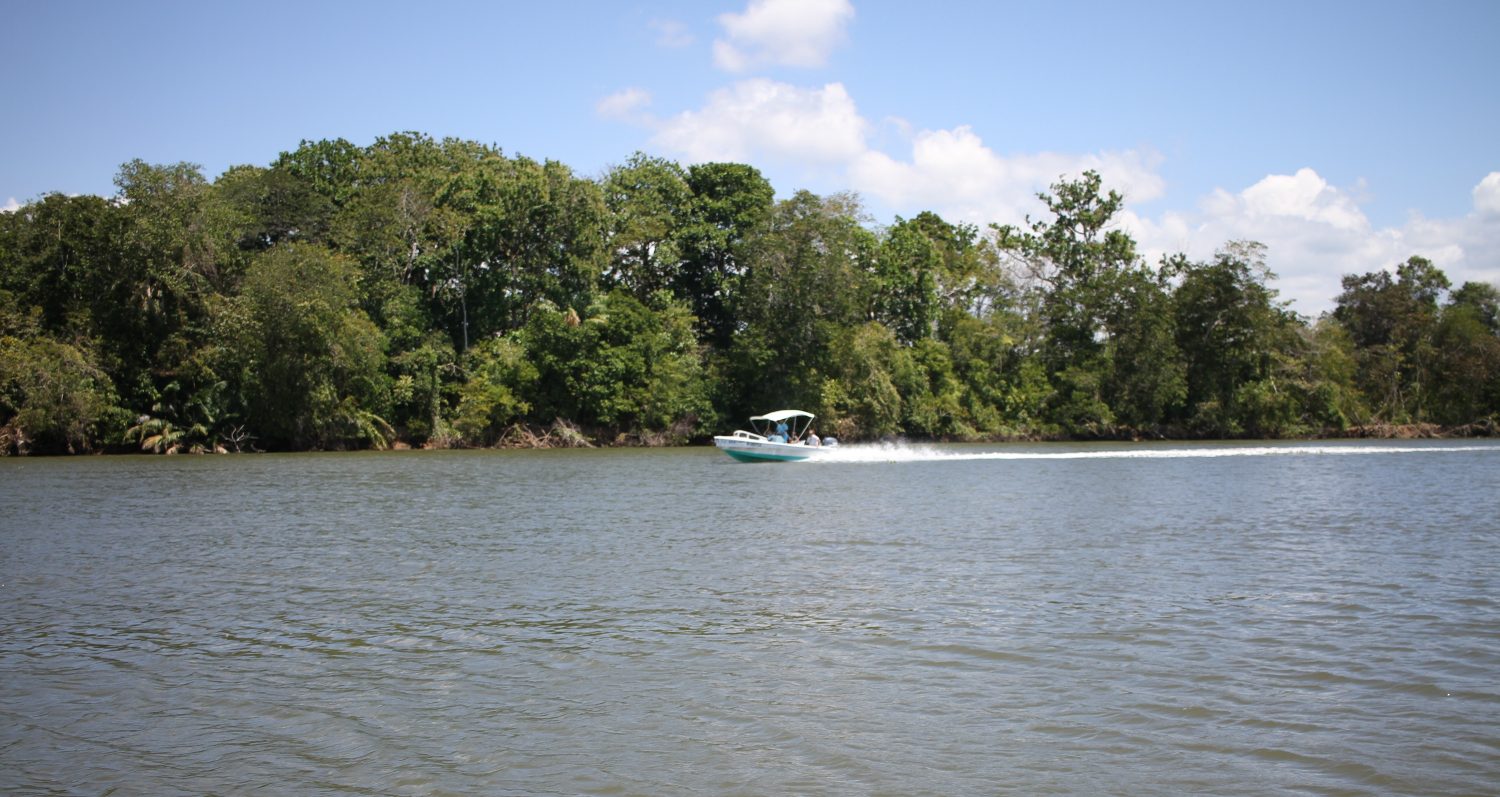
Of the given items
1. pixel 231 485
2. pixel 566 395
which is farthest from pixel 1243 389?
pixel 231 485

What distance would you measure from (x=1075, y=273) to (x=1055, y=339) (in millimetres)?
6080

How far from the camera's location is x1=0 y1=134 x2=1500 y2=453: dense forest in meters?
52.0

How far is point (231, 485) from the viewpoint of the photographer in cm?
3500

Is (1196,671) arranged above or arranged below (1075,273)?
below

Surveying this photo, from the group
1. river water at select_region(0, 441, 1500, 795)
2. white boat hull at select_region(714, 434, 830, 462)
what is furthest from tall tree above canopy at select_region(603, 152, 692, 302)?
river water at select_region(0, 441, 1500, 795)

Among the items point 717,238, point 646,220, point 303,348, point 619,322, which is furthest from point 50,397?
point 717,238

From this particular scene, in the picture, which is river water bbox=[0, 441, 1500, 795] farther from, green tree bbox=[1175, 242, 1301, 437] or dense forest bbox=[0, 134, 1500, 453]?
green tree bbox=[1175, 242, 1301, 437]

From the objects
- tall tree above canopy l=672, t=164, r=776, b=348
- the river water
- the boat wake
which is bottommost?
the river water

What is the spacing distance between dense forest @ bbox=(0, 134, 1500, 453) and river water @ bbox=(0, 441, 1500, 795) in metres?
27.9

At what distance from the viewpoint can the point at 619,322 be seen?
59750 mm

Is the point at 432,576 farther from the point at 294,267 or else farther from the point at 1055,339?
the point at 1055,339

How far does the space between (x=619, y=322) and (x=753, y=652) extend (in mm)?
48468

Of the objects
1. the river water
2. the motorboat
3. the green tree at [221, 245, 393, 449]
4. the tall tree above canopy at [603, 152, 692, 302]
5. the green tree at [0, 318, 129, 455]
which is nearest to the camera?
the river water

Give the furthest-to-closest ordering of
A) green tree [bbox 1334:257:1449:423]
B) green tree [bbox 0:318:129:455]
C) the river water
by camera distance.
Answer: green tree [bbox 1334:257:1449:423] → green tree [bbox 0:318:129:455] → the river water
